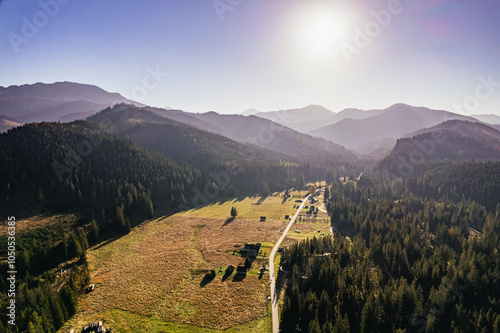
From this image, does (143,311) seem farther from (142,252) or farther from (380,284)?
(380,284)

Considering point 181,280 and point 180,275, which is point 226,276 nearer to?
point 181,280

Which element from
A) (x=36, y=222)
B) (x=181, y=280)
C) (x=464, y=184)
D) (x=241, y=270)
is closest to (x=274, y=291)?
(x=241, y=270)

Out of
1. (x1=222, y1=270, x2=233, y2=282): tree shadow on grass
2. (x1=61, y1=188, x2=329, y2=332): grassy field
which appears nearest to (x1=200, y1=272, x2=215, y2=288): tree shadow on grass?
(x1=61, y1=188, x2=329, y2=332): grassy field

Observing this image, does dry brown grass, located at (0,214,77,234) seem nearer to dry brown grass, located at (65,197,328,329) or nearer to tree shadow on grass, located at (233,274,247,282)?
dry brown grass, located at (65,197,328,329)

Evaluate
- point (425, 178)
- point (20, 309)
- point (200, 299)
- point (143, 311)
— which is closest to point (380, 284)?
point (200, 299)

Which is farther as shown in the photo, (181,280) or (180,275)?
(180,275)

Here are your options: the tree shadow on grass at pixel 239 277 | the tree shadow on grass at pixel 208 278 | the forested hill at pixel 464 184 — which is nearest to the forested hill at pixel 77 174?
the tree shadow on grass at pixel 208 278

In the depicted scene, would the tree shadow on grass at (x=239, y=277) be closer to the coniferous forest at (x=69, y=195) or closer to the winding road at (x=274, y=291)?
the winding road at (x=274, y=291)

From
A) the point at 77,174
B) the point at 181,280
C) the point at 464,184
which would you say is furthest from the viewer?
the point at 464,184
